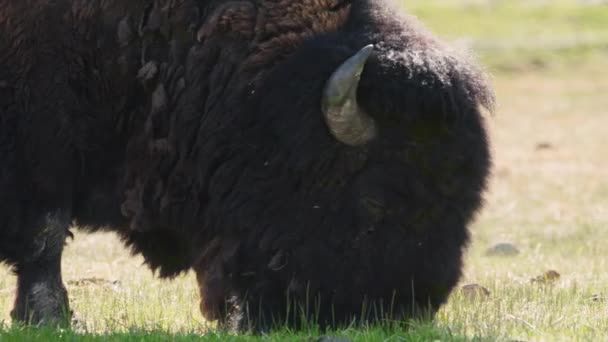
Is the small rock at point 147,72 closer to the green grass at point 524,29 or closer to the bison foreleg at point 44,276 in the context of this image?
Answer: the bison foreleg at point 44,276

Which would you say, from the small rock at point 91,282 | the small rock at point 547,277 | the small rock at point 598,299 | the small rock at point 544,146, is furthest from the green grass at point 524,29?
the small rock at point 598,299

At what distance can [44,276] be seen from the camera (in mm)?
7086

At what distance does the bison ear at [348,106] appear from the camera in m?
6.39

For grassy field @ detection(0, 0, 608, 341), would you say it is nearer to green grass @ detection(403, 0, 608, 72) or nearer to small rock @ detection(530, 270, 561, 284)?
small rock @ detection(530, 270, 561, 284)

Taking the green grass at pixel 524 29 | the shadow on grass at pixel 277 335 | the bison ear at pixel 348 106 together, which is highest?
the bison ear at pixel 348 106

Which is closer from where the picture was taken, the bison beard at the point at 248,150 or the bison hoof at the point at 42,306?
the bison beard at the point at 248,150

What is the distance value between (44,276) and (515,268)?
4.61 m

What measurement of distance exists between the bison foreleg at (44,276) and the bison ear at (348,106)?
180 centimetres

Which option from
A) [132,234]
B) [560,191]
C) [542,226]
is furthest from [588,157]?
[132,234]

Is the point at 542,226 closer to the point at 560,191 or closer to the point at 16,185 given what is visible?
the point at 560,191

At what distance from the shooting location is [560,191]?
18062 mm

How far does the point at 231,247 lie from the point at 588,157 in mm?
17110

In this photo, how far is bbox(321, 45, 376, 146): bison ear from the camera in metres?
6.39

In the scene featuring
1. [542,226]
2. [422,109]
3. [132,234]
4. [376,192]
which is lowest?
[542,226]
